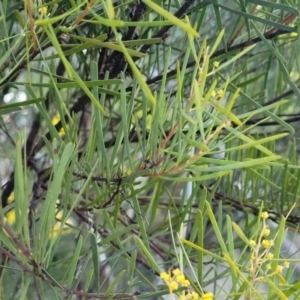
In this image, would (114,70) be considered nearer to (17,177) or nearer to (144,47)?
(144,47)

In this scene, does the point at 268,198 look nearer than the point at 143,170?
No

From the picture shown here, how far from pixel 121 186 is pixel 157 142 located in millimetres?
50

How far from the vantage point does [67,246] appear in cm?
55

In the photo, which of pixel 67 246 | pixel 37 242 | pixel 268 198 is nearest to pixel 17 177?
pixel 37 242

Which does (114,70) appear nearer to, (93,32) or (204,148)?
(93,32)

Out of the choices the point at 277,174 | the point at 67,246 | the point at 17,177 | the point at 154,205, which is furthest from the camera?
the point at 67,246

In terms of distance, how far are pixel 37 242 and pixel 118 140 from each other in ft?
0.22

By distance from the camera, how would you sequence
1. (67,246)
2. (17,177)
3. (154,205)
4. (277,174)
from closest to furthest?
(17,177) → (154,205) → (277,174) → (67,246)

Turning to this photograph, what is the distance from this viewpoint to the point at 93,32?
34 centimetres

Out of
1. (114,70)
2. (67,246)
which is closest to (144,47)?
(114,70)

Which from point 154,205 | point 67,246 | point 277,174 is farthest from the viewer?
point 67,246

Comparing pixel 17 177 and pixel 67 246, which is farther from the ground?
pixel 17 177

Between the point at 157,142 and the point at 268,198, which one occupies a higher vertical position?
the point at 157,142

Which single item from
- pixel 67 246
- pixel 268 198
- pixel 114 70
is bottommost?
pixel 67 246
